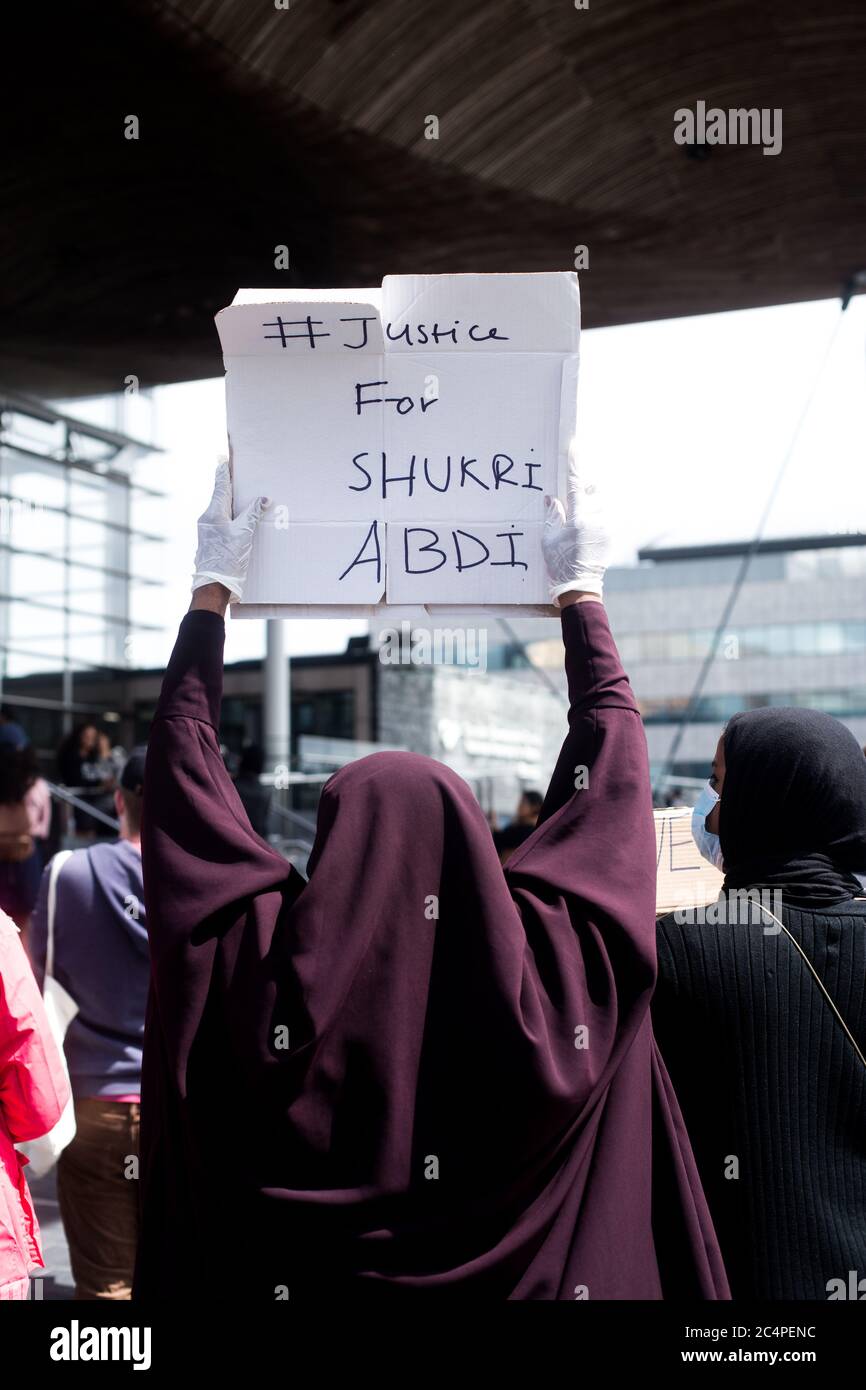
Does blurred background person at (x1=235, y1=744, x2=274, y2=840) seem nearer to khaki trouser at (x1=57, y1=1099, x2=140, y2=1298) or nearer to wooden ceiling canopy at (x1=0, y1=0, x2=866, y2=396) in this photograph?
wooden ceiling canopy at (x1=0, y1=0, x2=866, y2=396)

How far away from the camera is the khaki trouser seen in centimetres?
377

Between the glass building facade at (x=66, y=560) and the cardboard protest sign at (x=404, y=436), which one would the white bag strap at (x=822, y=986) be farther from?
the glass building facade at (x=66, y=560)

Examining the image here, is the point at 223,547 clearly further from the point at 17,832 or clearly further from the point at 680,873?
the point at 17,832

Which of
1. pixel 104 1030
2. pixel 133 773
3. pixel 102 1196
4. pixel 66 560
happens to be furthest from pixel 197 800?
pixel 66 560

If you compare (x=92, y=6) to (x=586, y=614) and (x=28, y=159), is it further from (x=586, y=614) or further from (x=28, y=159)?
(x=586, y=614)

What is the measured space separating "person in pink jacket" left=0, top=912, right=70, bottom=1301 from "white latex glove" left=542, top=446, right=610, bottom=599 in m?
1.27

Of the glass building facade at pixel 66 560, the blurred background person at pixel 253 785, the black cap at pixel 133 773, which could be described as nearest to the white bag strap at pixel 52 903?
the black cap at pixel 133 773

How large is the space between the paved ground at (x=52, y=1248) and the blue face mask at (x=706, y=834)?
307cm

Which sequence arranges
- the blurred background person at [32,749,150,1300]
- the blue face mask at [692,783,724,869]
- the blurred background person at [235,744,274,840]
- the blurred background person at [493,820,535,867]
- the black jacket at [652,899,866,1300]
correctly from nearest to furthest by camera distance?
the black jacket at [652,899,866,1300], the blue face mask at [692,783,724,869], the blurred background person at [32,749,150,1300], the blurred background person at [493,820,535,867], the blurred background person at [235,744,274,840]

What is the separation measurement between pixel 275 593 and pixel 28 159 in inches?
256

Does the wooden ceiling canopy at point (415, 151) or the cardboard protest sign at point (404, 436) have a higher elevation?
the wooden ceiling canopy at point (415, 151)

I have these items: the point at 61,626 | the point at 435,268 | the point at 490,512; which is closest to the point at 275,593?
the point at 490,512

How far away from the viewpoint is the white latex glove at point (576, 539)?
1.93 metres

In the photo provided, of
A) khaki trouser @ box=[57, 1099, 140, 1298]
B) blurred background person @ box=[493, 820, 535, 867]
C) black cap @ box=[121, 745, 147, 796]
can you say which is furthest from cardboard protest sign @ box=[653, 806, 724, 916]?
blurred background person @ box=[493, 820, 535, 867]
